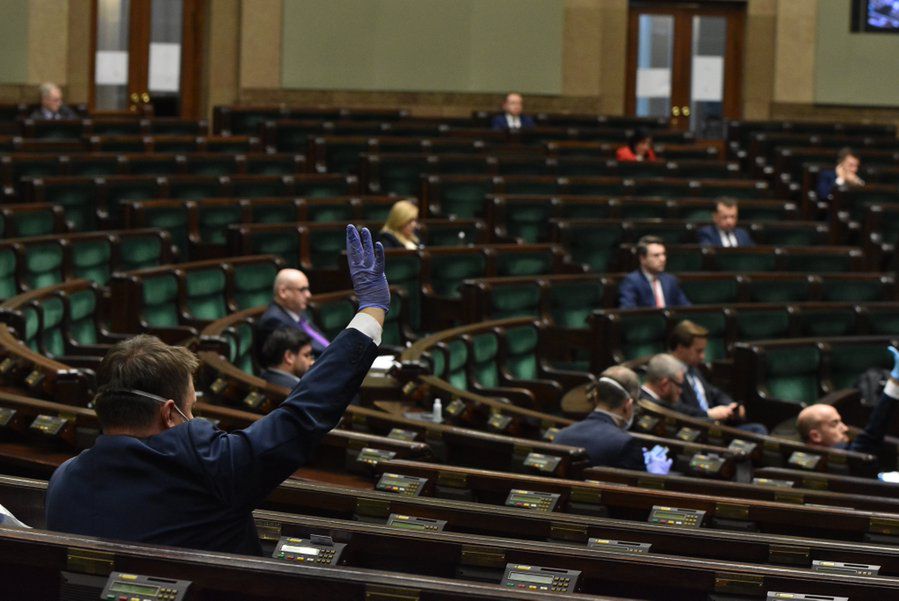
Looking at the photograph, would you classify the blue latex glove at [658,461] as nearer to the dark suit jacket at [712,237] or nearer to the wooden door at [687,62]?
the dark suit jacket at [712,237]

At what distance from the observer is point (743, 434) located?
4770mm

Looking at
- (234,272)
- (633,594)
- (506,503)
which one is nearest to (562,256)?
(234,272)

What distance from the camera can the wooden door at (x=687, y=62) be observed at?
42.7 ft

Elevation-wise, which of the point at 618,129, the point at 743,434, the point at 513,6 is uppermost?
the point at 513,6

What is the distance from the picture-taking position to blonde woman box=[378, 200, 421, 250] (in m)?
7.30

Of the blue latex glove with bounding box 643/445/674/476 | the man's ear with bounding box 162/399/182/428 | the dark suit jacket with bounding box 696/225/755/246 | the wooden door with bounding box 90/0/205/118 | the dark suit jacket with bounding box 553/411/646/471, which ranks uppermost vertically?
the wooden door with bounding box 90/0/205/118

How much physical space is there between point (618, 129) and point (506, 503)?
27.3 ft

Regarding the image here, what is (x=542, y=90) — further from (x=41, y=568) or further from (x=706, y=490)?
(x=41, y=568)

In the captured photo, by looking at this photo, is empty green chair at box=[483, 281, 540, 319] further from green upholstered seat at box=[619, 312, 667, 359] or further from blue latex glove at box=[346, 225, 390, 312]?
blue latex glove at box=[346, 225, 390, 312]

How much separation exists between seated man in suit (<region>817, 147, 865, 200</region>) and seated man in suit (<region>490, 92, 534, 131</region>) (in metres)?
2.23

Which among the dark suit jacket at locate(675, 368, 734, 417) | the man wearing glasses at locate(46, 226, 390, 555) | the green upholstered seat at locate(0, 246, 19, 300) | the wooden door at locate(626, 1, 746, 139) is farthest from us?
the wooden door at locate(626, 1, 746, 139)

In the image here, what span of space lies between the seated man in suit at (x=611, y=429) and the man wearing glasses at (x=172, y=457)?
7.07 feet

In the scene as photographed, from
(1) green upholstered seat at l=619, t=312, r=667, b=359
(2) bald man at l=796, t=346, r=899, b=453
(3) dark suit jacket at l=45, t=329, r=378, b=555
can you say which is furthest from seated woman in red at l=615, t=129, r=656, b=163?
(3) dark suit jacket at l=45, t=329, r=378, b=555

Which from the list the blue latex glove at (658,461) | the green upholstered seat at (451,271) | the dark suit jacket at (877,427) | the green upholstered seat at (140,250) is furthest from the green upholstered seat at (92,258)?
the dark suit jacket at (877,427)
